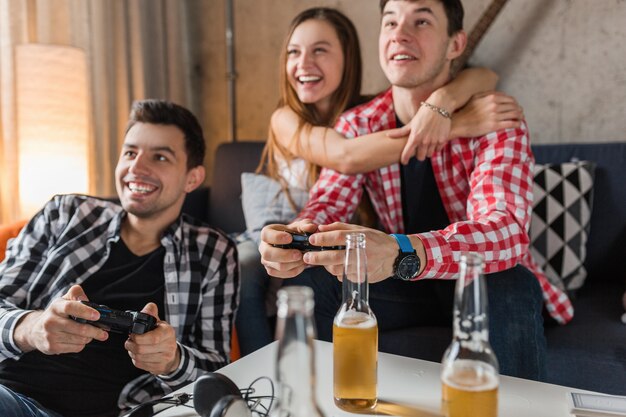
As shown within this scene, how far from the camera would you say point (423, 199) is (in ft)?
5.43

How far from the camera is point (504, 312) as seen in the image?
119 centimetres

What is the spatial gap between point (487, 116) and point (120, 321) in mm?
1034

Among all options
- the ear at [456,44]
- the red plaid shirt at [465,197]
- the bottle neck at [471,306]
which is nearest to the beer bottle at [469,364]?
the bottle neck at [471,306]

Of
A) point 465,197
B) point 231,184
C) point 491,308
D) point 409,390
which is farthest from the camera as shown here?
point 231,184

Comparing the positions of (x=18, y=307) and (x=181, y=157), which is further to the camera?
(x=181, y=157)

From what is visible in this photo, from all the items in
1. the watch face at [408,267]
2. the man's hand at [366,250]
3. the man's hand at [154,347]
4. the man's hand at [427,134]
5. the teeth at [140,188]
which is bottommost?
the man's hand at [154,347]

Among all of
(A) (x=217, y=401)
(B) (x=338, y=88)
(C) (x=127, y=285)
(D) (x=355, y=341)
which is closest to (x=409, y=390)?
(D) (x=355, y=341)

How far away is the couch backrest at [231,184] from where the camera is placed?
2.42 meters

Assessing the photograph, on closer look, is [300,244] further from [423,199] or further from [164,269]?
[423,199]

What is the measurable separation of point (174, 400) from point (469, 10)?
2051 millimetres

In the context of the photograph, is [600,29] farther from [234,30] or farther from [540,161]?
[234,30]

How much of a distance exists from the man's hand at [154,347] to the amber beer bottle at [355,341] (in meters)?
0.34

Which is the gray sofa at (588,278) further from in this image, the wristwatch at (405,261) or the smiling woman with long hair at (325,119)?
the wristwatch at (405,261)

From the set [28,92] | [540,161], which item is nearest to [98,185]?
[28,92]
